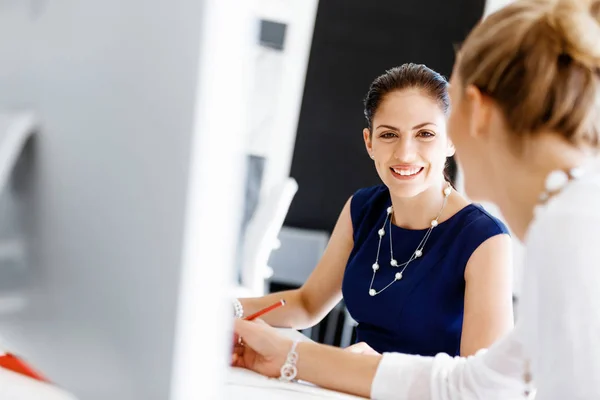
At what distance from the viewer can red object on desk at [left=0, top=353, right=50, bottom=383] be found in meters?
0.34

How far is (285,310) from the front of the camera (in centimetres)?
130

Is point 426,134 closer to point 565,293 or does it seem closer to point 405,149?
point 405,149

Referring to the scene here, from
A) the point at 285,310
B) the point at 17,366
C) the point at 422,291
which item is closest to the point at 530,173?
the point at 17,366

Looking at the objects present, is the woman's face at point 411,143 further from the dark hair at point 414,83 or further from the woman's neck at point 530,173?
the woman's neck at point 530,173

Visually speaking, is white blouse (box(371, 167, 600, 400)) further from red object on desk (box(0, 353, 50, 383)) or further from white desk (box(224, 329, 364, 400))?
red object on desk (box(0, 353, 50, 383))

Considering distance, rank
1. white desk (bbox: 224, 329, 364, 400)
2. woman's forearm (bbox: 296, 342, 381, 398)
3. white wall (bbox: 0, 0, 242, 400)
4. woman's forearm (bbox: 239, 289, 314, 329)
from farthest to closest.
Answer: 1. woman's forearm (bbox: 239, 289, 314, 329)
2. woman's forearm (bbox: 296, 342, 381, 398)
3. white desk (bbox: 224, 329, 364, 400)
4. white wall (bbox: 0, 0, 242, 400)

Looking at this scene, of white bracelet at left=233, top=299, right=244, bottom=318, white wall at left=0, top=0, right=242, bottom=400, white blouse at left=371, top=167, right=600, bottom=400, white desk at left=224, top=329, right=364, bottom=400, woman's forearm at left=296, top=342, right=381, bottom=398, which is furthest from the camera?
white bracelet at left=233, top=299, right=244, bottom=318

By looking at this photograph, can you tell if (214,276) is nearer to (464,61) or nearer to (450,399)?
(464,61)

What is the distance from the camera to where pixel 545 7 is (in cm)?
59

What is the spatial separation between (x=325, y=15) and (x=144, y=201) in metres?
2.92

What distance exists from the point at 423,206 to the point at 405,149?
118 mm

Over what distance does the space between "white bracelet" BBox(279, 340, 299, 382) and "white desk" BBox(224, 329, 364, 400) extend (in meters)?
0.02

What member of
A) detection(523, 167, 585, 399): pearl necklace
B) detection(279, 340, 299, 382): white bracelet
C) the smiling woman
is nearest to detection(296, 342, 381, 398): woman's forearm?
detection(279, 340, 299, 382): white bracelet

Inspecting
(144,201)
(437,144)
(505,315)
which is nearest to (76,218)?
(144,201)
